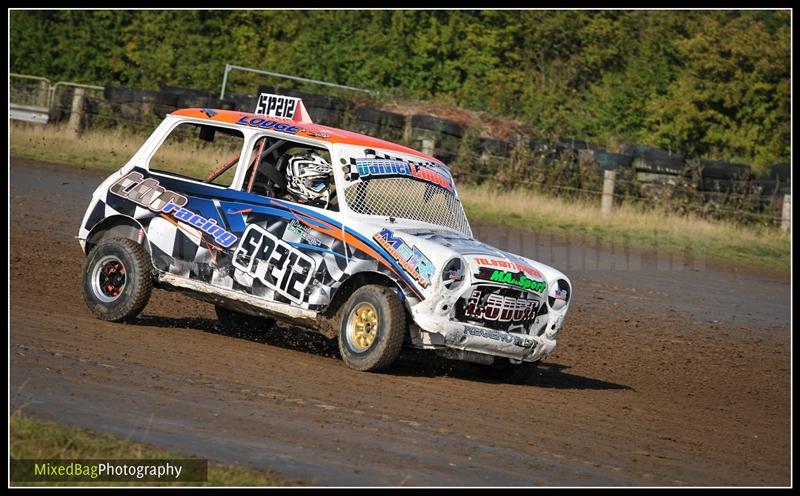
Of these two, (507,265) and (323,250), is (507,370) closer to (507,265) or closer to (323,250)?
(507,265)

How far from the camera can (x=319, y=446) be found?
21.2 feet

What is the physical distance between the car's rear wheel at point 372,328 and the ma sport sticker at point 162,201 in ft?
4.07

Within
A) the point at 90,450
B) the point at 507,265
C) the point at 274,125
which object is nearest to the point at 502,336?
the point at 507,265

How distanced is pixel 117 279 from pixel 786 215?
59.8 ft

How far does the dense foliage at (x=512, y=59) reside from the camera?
3469cm

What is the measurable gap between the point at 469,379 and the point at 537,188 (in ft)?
52.7

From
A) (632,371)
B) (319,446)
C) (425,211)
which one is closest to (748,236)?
(632,371)

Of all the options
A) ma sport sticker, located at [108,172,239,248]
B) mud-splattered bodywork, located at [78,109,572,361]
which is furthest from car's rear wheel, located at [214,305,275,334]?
ma sport sticker, located at [108,172,239,248]

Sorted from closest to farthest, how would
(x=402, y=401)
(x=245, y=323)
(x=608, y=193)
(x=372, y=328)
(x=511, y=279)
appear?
(x=402, y=401) → (x=372, y=328) → (x=511, y=279) → (x=245, y=323) → (x=608, y=193)

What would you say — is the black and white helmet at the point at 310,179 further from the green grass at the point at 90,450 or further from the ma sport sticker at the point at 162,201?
the green grass at the point at 90,450

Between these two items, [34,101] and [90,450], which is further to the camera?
[34,101]

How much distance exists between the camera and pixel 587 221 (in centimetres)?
2375

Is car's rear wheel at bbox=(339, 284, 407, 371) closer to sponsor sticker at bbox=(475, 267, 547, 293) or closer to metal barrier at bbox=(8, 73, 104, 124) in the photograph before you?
sponsor sticker at bbox=(475, 267, 547, 293)

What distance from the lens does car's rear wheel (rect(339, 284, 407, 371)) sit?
28.7ft
